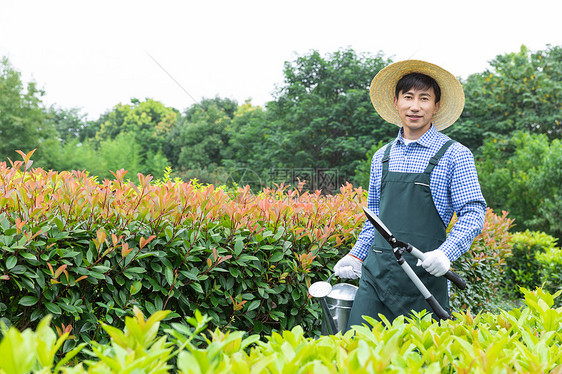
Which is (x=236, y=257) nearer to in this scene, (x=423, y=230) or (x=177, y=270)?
(x=177, y=270)

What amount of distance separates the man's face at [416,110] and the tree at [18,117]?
24699 millimetres

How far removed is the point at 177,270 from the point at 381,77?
158 cm

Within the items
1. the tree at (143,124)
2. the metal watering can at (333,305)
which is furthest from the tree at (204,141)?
the metal watering can at (333,305)

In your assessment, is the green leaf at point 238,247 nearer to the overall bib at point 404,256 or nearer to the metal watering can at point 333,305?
the metal watering can at point 333,305

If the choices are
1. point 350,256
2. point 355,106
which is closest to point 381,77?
point 350,256

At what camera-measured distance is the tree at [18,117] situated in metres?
22.6

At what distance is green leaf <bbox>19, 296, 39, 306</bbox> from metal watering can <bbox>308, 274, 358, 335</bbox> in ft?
4.13

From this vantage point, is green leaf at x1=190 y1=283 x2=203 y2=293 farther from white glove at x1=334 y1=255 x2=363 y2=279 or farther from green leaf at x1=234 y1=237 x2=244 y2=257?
white glove at x1=334 y1=255 x2=363 y2=279

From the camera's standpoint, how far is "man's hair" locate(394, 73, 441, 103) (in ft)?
7.60

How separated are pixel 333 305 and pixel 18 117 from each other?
25493mm

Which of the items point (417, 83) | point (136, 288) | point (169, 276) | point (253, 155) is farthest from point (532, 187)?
point (253, 155)

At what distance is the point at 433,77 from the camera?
93.0 inches

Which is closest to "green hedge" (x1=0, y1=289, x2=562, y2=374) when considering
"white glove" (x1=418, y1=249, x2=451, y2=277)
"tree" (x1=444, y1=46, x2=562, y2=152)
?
"white glove" (x1=418, y1=249, x2=451, y2=277)

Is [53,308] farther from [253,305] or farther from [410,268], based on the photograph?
[410,268]
